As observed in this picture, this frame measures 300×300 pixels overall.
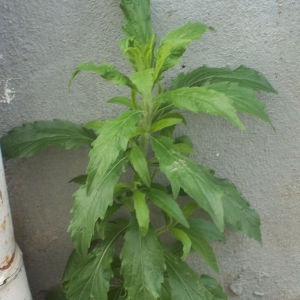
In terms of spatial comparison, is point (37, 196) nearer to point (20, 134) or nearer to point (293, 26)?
point (20, 134)

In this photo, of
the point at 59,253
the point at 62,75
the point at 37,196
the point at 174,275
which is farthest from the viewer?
the point at 59,253

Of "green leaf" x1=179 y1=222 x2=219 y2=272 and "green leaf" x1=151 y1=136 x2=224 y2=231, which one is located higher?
"green leaf" x1=151 y1=136 x2=224 y2=231

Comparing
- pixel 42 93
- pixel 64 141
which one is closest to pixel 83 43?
pixel 42 93

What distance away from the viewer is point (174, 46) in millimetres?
1236

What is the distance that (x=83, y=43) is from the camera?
156 cm

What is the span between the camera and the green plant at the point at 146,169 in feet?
3.76

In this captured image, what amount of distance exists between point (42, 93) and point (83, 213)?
0.63m

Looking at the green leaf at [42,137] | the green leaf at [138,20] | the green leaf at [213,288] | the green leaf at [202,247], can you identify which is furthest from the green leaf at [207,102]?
the green leaf at [213,288]

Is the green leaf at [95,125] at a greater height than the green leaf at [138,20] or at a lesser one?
lesser

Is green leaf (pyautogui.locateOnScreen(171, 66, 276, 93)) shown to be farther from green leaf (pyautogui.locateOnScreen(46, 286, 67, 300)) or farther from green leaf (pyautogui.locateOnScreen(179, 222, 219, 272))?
green leaf (pyautogui.locateOnScreen(46, 286, 67, 300))

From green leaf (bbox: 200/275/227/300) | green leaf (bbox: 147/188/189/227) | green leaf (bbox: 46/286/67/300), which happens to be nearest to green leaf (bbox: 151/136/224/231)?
green leaf (bbox: 147/188/189/227)

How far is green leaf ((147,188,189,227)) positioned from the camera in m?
1.28

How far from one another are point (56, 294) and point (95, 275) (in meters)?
0.61

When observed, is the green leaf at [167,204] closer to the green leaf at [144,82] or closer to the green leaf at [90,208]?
the green leaf at [90,208]
